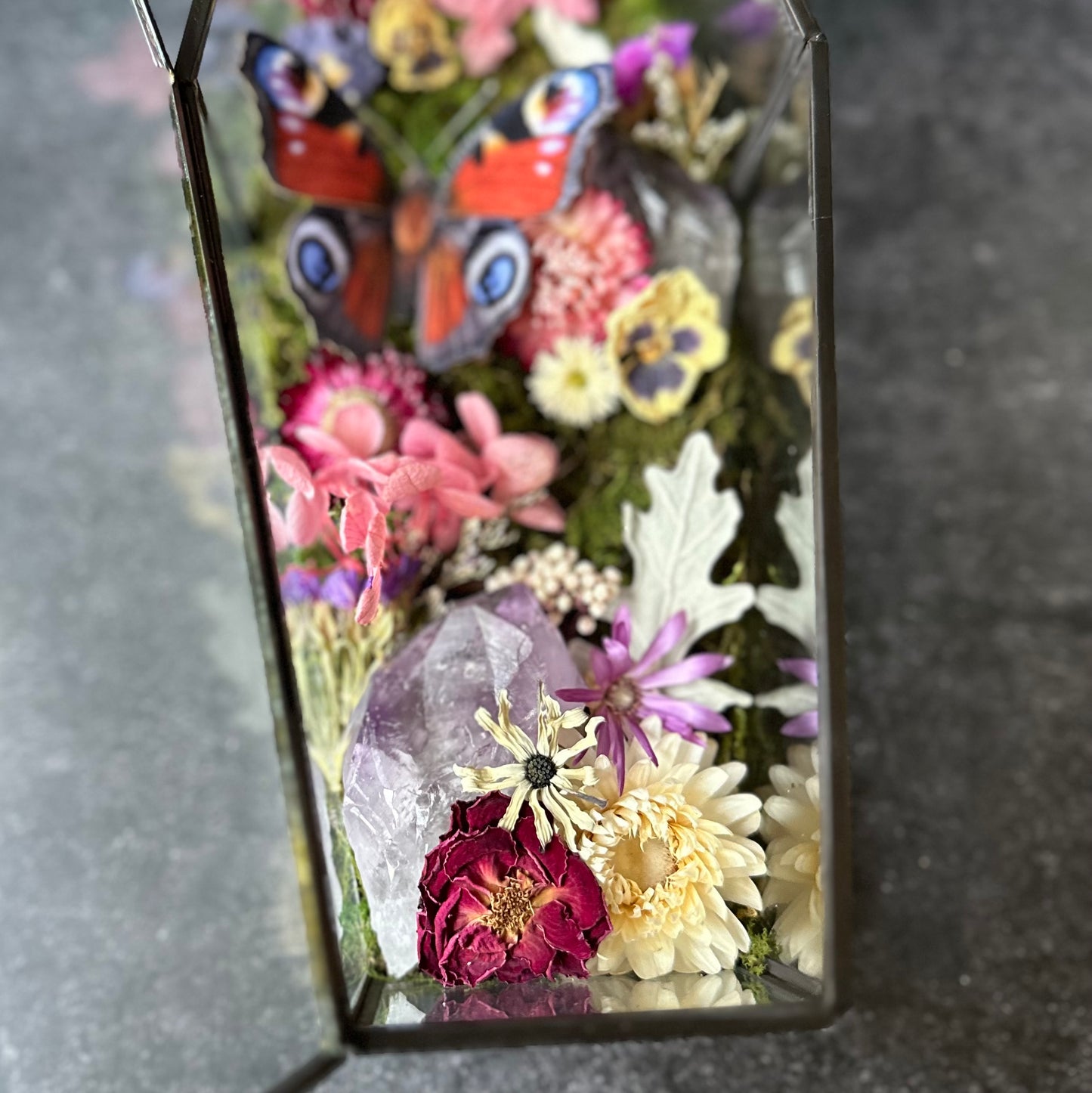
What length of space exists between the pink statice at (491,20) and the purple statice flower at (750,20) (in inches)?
4.0

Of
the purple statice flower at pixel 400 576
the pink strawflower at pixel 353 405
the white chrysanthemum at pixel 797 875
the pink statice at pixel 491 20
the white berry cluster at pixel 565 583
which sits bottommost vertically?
the white chrysanthemum at pixel 797 875

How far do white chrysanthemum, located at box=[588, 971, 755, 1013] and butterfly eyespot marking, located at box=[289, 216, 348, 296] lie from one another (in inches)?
16.6

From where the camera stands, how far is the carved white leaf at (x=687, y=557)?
18.8 inches

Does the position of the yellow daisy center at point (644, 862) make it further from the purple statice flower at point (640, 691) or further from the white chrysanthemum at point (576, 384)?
the white chrysanthemum at point (576, 384)

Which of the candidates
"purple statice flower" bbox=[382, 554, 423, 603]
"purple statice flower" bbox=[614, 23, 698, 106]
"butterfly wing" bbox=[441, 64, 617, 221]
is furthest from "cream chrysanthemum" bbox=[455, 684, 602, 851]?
"purple statice flower" bbox=[614, 23, 698, 106]

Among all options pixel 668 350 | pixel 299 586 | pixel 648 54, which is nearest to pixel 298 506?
pixel 299 586

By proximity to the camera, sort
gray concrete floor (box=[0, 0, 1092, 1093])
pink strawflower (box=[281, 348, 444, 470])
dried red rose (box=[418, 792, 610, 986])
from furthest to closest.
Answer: gray concrete floor (box=[0, 0, 1092, 1093])
pink strawflower (box=[281, 348, 444, 470])
dried red rose (box=[418, 792, 610, 986])

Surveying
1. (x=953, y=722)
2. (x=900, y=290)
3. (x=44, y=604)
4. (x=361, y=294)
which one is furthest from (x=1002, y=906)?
(x=44, y=604)

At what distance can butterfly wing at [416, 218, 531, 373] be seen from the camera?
584 millimetres

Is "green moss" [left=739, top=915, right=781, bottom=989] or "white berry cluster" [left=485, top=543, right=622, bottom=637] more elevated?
"white berry cluster" [left=485, top=543, right=622, bottom=637]

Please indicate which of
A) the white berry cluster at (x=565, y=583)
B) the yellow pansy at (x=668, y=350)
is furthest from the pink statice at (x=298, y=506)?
the yellow pansy at (x=668, y=350)

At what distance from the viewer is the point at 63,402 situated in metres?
0.75

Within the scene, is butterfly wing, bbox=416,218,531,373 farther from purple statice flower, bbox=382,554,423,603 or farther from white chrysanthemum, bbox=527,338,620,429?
purple statice flower, bbox=382,554,423,603

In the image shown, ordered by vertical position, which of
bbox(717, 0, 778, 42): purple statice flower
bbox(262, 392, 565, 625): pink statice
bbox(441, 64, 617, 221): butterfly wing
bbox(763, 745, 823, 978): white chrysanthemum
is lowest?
bbox(763, 745, 823, 978): white chrysanthemum
